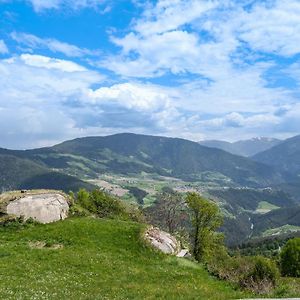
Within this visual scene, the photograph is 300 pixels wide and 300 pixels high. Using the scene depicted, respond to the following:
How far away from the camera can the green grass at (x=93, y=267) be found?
24453 mm

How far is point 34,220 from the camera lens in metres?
46.9

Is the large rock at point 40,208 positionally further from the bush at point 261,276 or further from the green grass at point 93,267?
the bush at point 261,276

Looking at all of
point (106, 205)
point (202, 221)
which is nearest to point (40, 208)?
point (202, 221)

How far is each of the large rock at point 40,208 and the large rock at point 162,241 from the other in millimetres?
12479

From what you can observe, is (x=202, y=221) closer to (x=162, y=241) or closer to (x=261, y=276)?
(x=162, y=241)

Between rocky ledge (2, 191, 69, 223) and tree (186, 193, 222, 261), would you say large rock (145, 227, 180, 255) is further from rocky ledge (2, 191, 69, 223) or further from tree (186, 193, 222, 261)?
tree (186, 193, 222, 261)

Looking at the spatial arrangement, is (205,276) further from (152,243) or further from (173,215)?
(173,215)

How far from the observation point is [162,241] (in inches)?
1708

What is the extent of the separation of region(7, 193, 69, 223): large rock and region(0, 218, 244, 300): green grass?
8.25 ft

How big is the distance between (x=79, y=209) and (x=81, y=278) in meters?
25.4

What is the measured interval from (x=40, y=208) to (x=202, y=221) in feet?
140

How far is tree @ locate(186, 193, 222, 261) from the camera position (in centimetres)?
8131

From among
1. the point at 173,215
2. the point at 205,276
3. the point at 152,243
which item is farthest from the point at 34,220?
the point at 173,215

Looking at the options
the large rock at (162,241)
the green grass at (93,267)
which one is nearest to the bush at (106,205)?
the large rock at (162,241)
